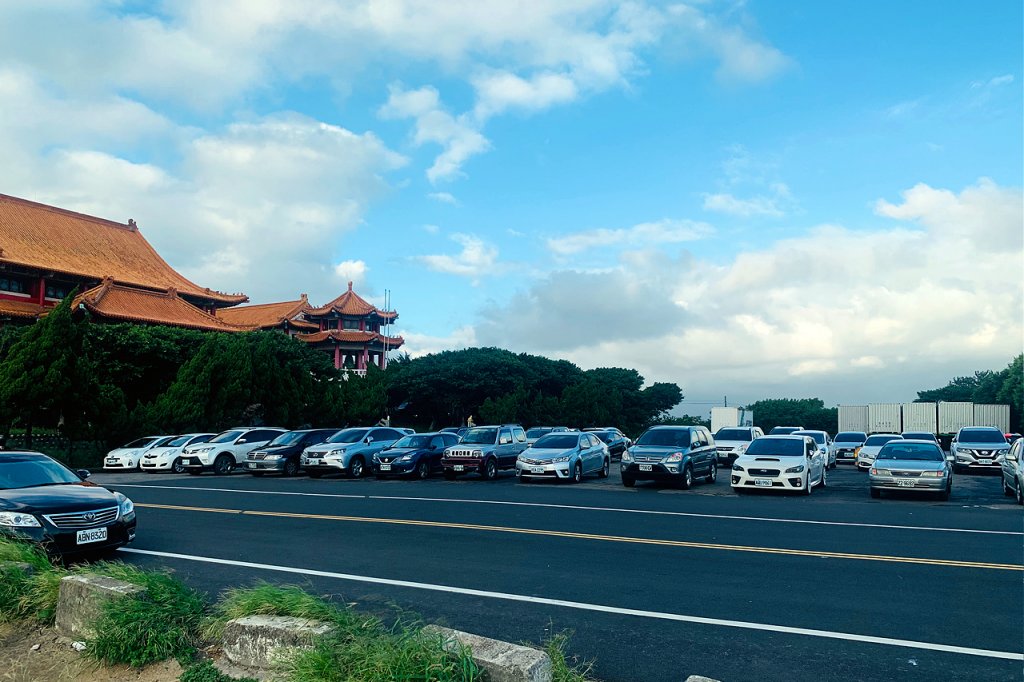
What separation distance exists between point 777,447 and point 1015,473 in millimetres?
5076

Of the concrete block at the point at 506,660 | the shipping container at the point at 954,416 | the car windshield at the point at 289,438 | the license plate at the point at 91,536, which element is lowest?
the license plate at the point at 91,536

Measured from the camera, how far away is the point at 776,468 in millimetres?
18531

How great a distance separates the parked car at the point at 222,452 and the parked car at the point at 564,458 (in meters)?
10.3

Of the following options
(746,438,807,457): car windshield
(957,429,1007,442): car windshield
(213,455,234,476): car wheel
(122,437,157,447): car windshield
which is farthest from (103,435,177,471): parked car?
(957,429,1007,442): car windshield

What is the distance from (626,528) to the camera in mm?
12352

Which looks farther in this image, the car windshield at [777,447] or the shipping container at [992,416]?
the shipping container at [992,416]

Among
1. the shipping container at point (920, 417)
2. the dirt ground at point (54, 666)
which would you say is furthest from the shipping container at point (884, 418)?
the dirt ground at point (54, 666)

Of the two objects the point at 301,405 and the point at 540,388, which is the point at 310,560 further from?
the point at 540,388

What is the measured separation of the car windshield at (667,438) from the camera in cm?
2067

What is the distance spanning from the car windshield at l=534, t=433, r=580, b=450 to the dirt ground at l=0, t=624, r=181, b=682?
17.1 meters

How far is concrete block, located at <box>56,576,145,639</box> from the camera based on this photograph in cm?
591

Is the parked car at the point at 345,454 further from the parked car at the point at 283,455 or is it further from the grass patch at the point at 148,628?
the grass patch at the point at 148,628

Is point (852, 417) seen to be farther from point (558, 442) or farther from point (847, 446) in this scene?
point (558, 442)

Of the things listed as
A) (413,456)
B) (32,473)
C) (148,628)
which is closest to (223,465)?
(413,456)
